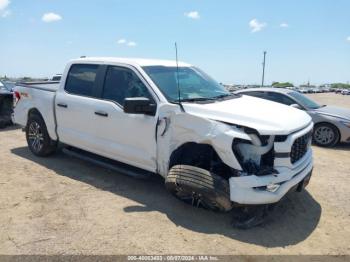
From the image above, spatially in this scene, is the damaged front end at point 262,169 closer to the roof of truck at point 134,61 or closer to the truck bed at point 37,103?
the roof of truck at point 134,61

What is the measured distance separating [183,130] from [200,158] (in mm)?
462

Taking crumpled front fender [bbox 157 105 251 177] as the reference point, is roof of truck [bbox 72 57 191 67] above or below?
above

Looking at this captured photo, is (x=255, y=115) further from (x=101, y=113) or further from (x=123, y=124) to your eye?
(x=101, y=113)

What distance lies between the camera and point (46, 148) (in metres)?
7.03

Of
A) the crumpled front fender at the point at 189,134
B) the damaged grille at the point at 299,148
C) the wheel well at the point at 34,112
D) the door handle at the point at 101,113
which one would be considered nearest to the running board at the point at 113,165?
the crumpled front fender at the point at 189,134

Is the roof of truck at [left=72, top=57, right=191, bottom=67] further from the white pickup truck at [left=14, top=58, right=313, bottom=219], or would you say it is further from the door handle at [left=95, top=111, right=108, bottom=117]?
the door handle at [left=95, top=111, right=108, bottom=117]

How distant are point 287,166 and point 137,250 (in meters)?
1.92

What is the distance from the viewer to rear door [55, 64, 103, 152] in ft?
19.1

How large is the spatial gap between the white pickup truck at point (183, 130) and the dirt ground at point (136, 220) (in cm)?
33

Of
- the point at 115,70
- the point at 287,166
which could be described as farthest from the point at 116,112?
the point at 287,166

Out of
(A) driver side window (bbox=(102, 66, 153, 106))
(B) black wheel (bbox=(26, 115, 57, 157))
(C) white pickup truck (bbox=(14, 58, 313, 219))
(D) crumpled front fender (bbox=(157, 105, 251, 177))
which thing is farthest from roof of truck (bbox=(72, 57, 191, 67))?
(B) black wheel (bbox=(26, 115, 57, 157))

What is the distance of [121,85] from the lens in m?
5.53

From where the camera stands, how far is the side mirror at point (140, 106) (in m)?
4.71

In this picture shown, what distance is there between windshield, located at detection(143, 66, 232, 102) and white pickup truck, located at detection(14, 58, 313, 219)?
0.02 m
